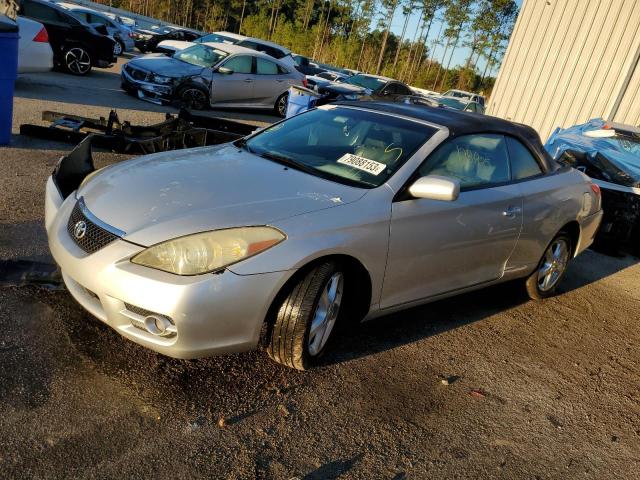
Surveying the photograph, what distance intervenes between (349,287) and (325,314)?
26cm

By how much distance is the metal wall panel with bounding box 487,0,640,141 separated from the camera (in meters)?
11.2

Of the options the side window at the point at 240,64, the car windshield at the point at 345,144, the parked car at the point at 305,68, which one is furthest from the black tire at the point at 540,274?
the parked car at the point at 305,68

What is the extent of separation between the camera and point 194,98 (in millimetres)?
11648

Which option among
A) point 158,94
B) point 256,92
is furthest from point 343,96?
point 158,94

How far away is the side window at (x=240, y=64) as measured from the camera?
12.2m

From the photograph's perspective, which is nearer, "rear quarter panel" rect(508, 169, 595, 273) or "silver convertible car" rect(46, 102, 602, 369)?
"silver convertible car" rect(46, 102, 602, 369)

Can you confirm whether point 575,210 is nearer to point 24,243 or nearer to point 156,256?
point 156,256

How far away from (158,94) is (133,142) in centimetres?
535

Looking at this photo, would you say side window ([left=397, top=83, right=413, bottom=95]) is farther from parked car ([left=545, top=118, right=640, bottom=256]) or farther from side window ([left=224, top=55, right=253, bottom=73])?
parked car ([left=545, top=118, right=640, bottom=256])

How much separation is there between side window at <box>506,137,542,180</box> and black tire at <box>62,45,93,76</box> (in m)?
11.9

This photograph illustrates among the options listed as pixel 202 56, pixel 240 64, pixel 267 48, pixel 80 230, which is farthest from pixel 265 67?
pixel 80 230

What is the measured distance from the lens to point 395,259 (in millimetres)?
3258

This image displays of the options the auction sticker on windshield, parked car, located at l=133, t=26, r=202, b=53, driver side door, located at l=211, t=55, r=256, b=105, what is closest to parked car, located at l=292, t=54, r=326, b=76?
parked car, located at l=133, t=26, r=202, b=53

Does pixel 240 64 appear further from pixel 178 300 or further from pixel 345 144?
pixel 178 300
